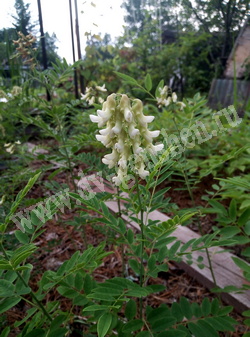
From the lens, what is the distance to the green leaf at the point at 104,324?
1.94ft

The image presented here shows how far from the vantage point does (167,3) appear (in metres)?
4.11

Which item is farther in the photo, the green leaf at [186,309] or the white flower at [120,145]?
the green leaf at [186,309]

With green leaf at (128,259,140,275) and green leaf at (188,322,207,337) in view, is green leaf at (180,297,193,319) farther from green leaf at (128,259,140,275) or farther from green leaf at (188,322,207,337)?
green leaf at (128,259,140,275)

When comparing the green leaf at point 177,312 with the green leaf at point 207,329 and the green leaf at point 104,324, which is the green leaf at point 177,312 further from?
the green leaf at point 104,324

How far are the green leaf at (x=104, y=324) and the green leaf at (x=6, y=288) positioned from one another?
0.24 m

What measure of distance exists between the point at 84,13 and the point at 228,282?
126 inches

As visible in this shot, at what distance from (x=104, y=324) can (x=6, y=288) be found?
267mm

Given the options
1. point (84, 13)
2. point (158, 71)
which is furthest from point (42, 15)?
point (158, 71)

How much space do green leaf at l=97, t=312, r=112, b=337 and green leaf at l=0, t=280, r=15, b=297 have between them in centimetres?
24

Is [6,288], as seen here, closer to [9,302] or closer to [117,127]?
[9,302]

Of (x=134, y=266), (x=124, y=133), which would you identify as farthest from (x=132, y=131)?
(x=134, y=266)

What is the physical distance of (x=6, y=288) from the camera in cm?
70

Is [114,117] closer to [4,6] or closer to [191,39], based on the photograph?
[4,6]

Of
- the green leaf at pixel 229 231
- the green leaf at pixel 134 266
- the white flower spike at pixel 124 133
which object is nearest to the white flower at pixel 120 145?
the white flower spike at pixel 124 133
